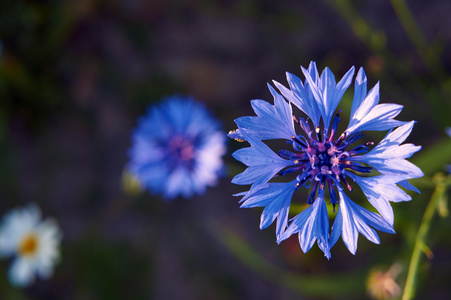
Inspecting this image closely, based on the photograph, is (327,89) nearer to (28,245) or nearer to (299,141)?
(299,141)

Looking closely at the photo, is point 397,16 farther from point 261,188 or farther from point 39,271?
point 39,271

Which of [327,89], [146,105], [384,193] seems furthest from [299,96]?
[146,105]

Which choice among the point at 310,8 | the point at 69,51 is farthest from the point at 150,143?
the point at 310,8

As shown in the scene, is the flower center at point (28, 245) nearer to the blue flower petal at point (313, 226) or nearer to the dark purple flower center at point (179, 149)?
the dark purple flower center at point (179, 149)

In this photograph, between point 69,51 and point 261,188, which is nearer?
point 261,188

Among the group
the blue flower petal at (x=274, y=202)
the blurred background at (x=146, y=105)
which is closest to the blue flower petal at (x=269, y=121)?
the blue flower petal at (x=274, y=202)
